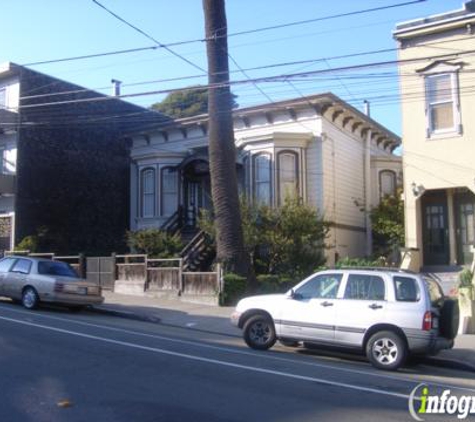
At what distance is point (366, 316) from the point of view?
34.3 ft

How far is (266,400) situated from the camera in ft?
23.3

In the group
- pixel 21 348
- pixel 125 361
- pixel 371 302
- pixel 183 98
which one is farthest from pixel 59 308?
pixel 183 98

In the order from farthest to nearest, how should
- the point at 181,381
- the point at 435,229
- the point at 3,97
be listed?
the point at 3,97
the point at 435,229
the point at 181,381

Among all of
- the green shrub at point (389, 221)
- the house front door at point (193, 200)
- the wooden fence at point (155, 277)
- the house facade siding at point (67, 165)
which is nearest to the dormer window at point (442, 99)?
the green shrub at point (389, 221)

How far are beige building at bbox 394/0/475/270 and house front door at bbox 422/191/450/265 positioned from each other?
0.10ft

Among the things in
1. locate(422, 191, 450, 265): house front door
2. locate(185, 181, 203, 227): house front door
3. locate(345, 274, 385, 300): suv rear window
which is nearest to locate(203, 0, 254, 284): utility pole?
locate(422, 191, 450, 265): house front door

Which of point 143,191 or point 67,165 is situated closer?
point 67,165

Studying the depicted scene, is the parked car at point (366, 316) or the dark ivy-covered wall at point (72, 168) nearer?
the parked car at point (366, 316)

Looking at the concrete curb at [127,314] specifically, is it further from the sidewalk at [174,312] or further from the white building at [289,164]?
the white building at [289,164]

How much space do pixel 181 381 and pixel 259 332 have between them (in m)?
3.94

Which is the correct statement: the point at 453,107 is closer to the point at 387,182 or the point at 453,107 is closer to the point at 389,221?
the point at 389,221

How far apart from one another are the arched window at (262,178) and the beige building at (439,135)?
6707 mm

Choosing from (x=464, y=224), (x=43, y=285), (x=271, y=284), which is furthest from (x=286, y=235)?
(x=43, y=285)

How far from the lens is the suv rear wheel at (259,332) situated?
11516 millimetres
